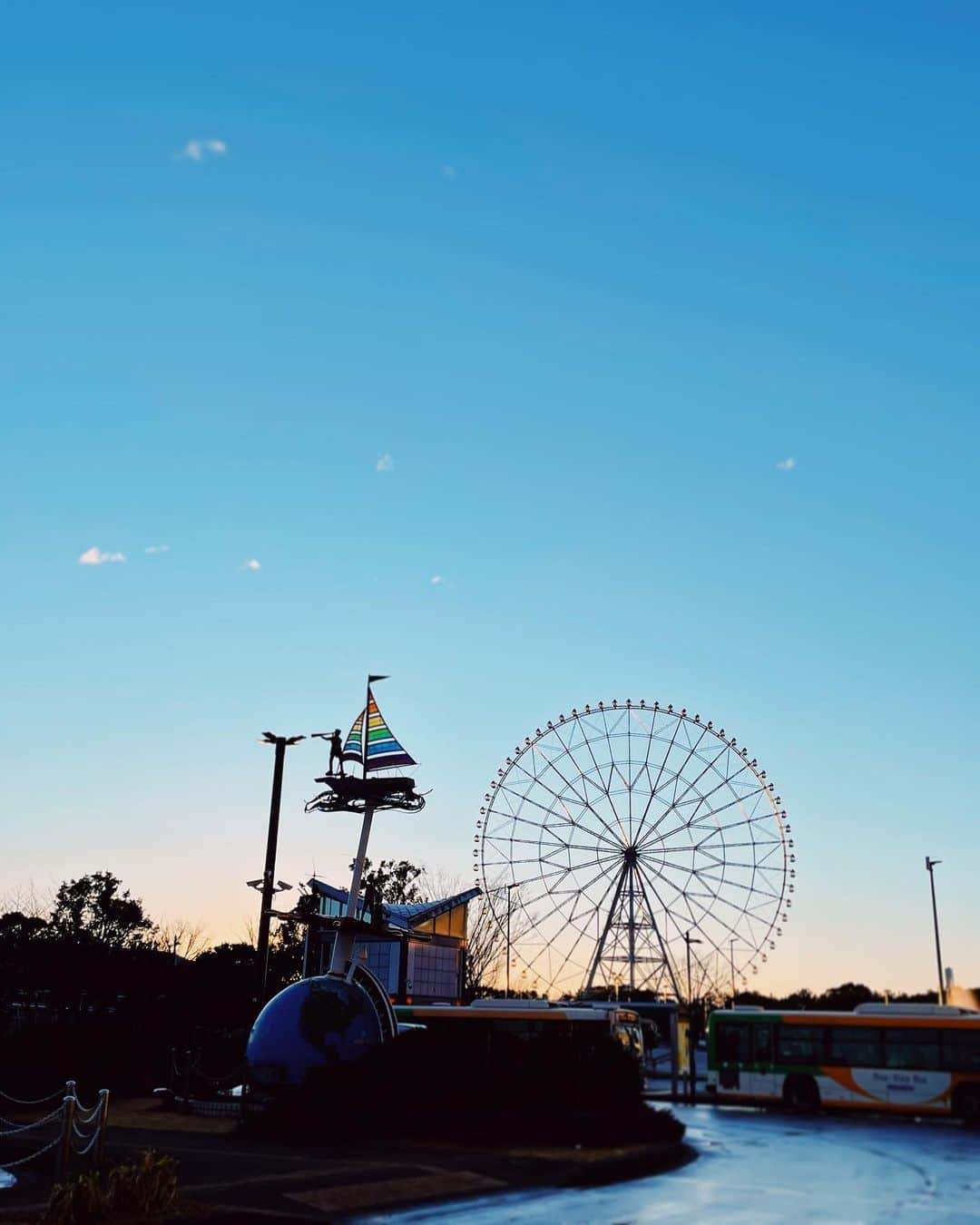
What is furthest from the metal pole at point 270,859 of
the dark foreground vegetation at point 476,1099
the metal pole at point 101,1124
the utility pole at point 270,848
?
the metal pole at point 101,1124

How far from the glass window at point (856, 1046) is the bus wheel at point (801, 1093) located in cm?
107

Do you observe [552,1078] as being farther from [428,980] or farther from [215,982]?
[428,980]

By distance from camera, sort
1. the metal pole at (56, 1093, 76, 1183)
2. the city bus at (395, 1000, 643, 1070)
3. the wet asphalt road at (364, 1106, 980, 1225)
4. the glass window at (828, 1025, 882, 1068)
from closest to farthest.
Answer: the wet asphalt road at (364, 1106, 980, 1225), the metal pole at (56, 1093, 76, 1183), the glass window at (828, 1025, 882, 1068), the city bus at (395, 1000, 643, 1070)

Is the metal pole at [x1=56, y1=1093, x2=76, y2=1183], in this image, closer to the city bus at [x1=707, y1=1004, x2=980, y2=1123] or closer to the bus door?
the city bus at [x1=707, y1=1004, x2=980, y2=1123]

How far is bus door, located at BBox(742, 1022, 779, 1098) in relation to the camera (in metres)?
35.4

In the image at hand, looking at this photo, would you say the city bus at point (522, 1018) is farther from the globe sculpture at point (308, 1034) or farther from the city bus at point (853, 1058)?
the globe sculpture at point (308, 1034)

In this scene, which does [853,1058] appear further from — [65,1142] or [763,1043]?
[65,1142]

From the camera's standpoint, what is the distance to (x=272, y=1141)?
23.3 metres

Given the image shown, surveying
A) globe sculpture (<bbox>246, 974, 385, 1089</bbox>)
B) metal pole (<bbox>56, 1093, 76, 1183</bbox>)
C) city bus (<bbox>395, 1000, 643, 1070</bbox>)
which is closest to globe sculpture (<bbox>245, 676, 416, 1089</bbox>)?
globe sculpture (<bbox>246, 974, 385, 1089</bbox>)

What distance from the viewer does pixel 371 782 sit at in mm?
31609

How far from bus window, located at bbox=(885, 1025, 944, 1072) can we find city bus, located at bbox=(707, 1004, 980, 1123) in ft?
0.08

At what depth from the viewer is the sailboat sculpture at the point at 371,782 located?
31.6 m

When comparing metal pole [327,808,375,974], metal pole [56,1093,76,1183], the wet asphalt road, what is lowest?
the wet asphalt road

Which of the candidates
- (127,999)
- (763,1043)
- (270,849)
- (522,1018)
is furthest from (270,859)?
(127,999)
